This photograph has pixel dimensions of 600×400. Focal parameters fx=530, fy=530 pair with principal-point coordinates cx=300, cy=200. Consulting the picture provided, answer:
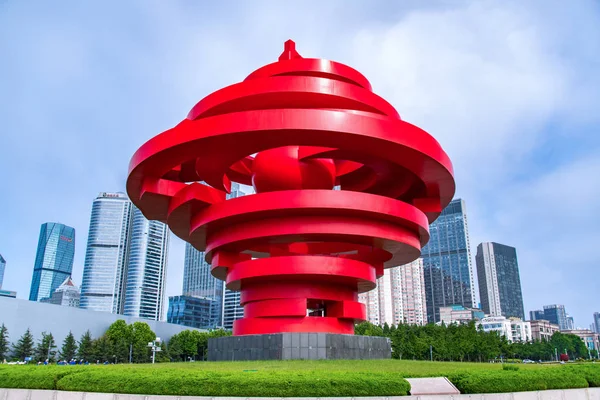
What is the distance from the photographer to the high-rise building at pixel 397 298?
148250mm

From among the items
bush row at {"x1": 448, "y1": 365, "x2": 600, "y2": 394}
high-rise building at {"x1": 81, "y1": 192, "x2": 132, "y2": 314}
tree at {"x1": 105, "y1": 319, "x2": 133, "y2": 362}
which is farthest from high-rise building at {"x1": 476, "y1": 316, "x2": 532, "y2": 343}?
bush row at {"x1": 448, "y1": 365, "x2": 600, "y2": 394}

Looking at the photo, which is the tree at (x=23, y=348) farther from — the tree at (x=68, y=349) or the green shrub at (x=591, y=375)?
the green shrub at (x=591, y=375)

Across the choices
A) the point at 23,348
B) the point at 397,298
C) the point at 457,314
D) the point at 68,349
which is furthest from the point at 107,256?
the point at 457,314

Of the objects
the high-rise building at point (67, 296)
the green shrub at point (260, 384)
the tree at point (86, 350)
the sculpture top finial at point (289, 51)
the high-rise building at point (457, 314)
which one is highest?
the high-rise building at point (67, 296)

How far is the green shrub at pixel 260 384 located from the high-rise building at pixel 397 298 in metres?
128

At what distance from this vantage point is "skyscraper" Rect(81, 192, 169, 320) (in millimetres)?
164750

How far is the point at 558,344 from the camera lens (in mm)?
105125

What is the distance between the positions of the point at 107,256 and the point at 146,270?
14.7 metres

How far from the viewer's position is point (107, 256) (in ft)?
556

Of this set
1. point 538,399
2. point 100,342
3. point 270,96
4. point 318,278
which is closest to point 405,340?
point 100,342

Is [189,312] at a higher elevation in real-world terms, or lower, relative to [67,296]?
lower

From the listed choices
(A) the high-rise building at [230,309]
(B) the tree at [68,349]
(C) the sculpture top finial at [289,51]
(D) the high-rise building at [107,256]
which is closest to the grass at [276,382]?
(C) the sculpture top finial at [289,51]

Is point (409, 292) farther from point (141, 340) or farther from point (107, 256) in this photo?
point (141, 340)

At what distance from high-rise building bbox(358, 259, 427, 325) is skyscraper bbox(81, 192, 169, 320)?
66.3 meters
